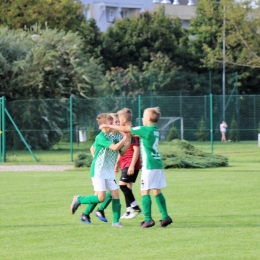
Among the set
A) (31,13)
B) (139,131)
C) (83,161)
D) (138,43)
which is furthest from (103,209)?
(138,43)

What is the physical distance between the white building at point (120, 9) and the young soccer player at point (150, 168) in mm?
68851

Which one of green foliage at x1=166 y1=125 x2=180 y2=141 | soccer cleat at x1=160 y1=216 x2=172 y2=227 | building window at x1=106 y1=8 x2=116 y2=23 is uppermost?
building window at x1=106 y1=8 x2=116 y2=23

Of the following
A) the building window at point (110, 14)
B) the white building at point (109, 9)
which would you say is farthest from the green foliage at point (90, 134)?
the building window at point (110, 14)

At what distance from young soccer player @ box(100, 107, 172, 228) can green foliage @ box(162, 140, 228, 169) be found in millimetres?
13474

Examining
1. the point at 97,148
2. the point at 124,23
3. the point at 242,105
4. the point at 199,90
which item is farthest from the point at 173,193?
the point at 124,23

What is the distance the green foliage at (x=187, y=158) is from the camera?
2509cm

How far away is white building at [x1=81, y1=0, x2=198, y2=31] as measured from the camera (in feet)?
278

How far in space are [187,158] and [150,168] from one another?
14.2 m

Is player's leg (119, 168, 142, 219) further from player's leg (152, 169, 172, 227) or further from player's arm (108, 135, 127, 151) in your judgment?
player's arm (108, 135, 127, 151)

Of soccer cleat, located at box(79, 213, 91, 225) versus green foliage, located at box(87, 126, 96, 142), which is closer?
soccer cleat, located at box(79, 213, 91, 225)

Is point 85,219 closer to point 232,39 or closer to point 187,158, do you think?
point 187,158

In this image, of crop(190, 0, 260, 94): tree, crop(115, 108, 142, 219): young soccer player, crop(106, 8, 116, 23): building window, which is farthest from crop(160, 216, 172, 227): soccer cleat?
crop(106, 8, 116, 23): building window

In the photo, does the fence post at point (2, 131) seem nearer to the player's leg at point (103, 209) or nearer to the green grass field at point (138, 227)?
the green grass field at point (138, 227)

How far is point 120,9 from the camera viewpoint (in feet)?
290
